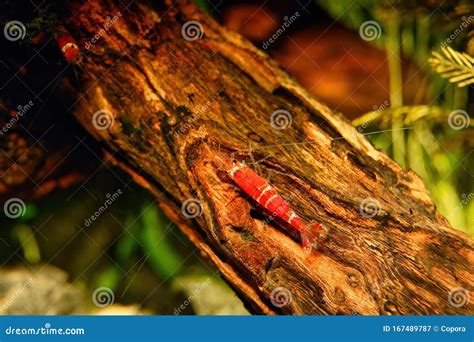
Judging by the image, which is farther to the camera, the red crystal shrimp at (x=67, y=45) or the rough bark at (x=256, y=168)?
the red crystal shrimp at (x=67, y=45)

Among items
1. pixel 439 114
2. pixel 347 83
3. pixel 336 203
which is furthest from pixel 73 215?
pixel 439 114

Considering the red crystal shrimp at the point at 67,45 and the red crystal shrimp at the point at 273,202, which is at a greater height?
the red crystal shrimp at the point at 273,202

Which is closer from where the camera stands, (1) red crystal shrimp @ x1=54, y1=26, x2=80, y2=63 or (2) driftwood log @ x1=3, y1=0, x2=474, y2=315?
(2) driftwood log @ x1=3, y1=0, x2=474, y2=315

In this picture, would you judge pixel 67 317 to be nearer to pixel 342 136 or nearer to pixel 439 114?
pixel 342 136

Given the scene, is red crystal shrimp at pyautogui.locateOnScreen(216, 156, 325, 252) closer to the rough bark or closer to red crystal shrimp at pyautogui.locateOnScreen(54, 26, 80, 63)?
the rough bark

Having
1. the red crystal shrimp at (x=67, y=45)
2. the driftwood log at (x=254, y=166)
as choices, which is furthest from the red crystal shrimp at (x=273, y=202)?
the red crystal shrimp at (x=67, y=45)

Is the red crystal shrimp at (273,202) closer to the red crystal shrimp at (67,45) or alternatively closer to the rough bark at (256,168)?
the rough bark at (256,168)

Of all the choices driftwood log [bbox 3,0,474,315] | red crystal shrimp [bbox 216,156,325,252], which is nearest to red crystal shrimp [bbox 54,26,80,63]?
driftwood log [bbox 3,0,474,315]

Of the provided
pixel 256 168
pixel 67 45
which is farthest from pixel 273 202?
pixel 67 45
